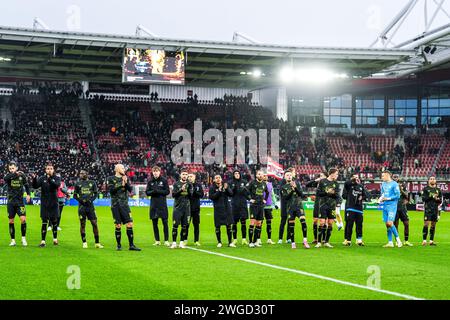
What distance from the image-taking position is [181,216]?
732 inches

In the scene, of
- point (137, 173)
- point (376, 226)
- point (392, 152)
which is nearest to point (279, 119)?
Result: point (392, 152)

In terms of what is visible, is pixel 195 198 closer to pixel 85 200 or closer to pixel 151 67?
pixel 85 200

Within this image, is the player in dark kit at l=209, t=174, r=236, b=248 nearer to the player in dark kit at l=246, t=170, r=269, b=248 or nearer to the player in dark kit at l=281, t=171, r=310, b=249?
the player in dark kit at l=246, t=170, r=269, b=248

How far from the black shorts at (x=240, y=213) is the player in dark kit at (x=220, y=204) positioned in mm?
212

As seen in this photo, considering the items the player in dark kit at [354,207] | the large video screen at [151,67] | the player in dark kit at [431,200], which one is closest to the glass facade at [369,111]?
the large video screen at [151,67]

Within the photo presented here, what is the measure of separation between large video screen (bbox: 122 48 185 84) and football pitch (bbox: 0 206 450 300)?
82.8ft

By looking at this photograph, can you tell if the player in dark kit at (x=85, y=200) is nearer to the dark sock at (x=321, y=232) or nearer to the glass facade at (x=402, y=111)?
the dark sock at (x=321, y=232)

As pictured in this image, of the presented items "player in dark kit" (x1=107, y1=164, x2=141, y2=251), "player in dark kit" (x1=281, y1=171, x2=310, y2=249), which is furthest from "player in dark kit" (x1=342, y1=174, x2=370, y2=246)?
"player in dark kit" (x1=107, y1=164, x2=141, y2=251)

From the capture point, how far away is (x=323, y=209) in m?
19.3

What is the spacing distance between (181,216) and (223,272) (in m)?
5.02

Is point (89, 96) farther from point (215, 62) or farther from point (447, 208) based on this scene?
point (447, 208)

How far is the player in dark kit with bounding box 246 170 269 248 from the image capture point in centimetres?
1952

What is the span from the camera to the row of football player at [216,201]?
60.4 feet

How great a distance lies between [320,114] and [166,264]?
5341 centimetres
